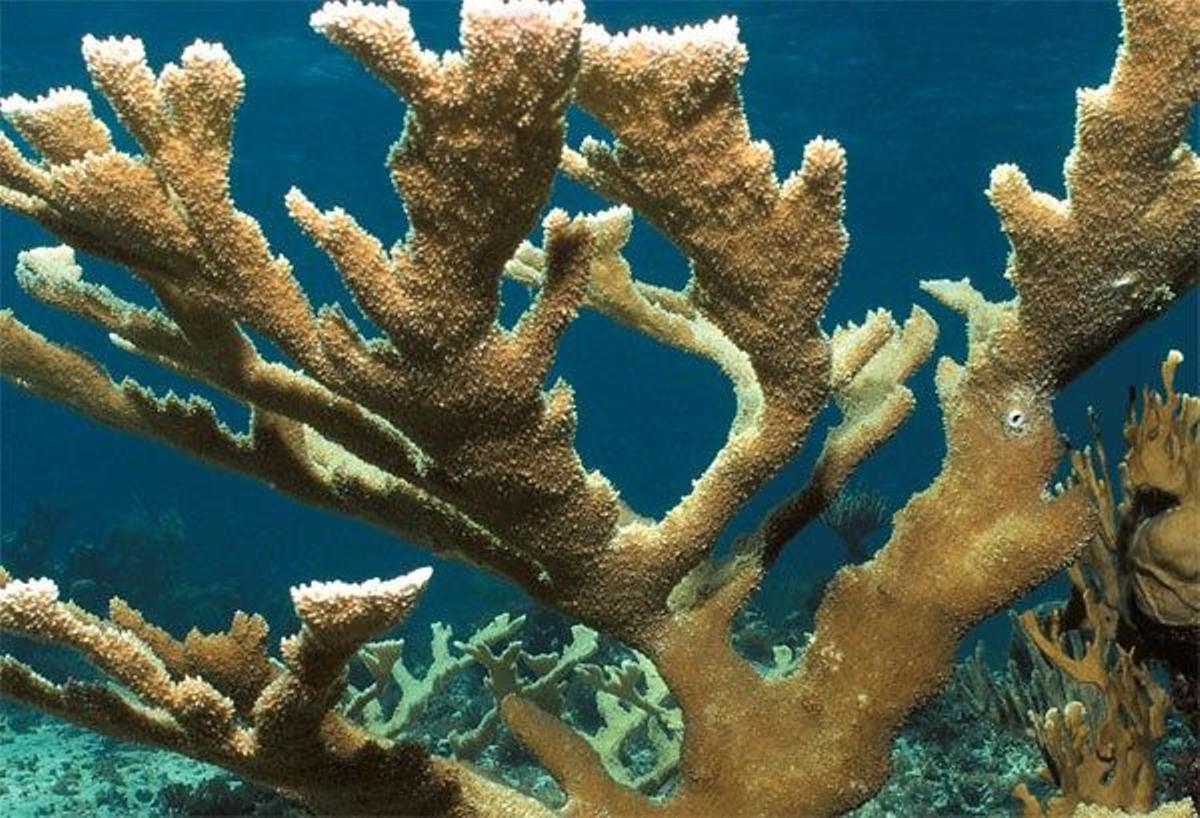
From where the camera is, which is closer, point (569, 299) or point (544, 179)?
point (544, 179)

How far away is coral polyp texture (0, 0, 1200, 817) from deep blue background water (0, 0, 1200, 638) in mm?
11301

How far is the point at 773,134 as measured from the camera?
36531 mm

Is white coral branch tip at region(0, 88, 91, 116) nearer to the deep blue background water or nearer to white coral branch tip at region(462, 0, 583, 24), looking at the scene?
white coral branch tip at region(462, 0, 583, 24)

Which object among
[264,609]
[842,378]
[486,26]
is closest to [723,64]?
[486,26]

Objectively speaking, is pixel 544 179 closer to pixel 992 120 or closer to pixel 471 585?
pixel 471 585

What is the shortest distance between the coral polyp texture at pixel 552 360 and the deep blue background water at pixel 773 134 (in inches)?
445

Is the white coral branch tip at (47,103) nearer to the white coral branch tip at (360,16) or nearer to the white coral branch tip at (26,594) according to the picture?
the white coral branch tip at (360,16)

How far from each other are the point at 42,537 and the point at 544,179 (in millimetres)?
21249

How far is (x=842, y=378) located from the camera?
2730mm

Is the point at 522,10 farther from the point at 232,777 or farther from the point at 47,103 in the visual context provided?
the point at 232,777

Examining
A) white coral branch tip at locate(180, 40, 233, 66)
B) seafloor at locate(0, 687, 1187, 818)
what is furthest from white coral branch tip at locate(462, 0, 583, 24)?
seafloor at locate(0, 687, 1187, 818)

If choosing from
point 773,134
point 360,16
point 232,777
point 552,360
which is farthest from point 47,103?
point 773,134

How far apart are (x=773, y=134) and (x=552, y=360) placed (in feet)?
119

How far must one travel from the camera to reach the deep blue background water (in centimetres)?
2658
